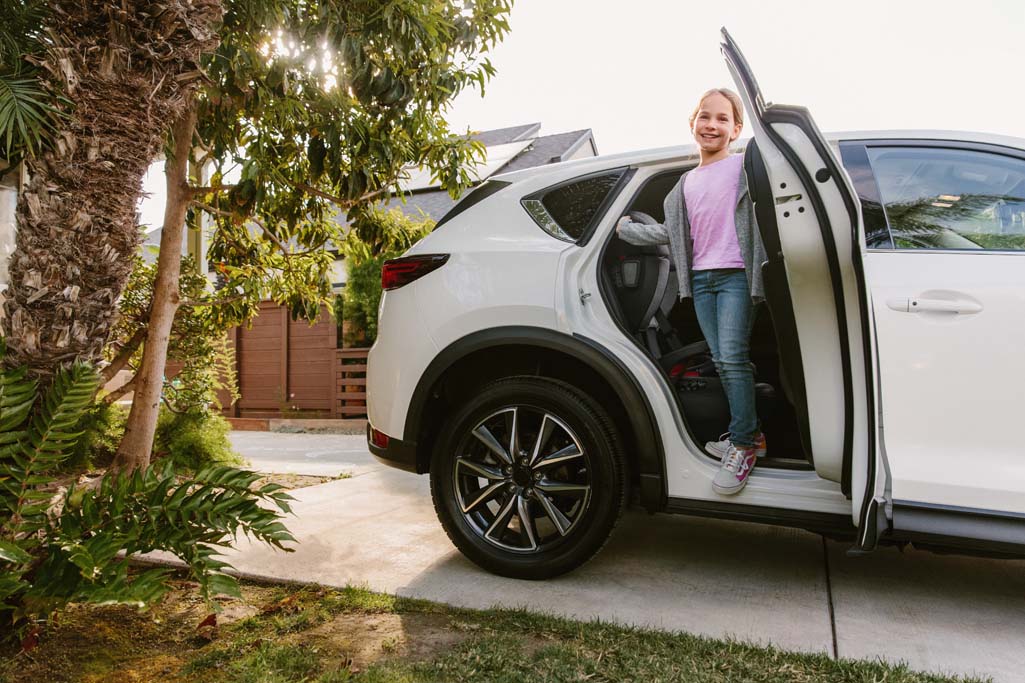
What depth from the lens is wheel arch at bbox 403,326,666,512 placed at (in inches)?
108

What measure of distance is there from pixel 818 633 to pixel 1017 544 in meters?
0.69

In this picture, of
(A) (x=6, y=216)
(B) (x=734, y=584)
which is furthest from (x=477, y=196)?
(B) (x=734, y=584)

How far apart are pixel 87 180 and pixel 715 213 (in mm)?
2268

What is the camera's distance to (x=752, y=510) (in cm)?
261

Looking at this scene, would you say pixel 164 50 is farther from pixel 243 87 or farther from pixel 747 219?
pixel 747 219

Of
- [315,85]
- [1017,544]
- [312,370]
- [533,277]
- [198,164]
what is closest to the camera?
[1017,544]

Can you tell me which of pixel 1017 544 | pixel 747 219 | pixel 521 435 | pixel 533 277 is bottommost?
pixel 1017 544

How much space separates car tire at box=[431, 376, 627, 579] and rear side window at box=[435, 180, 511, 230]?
855 millimetres

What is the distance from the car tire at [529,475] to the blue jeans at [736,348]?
497mm

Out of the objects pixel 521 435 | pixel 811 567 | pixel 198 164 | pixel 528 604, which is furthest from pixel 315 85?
pixel 811 567

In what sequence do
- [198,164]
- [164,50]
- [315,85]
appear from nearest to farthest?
1. [164,50]
2. [315,85]
3. [198,164]

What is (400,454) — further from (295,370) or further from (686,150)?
(295,370)

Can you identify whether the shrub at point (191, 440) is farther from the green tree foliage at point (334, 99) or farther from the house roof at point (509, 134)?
the house roof at point (509, 134)

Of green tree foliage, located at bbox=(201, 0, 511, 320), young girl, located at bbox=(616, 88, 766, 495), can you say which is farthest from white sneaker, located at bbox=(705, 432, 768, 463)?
green tree foliage, located at bbox=(201, 0, 511, 320)
